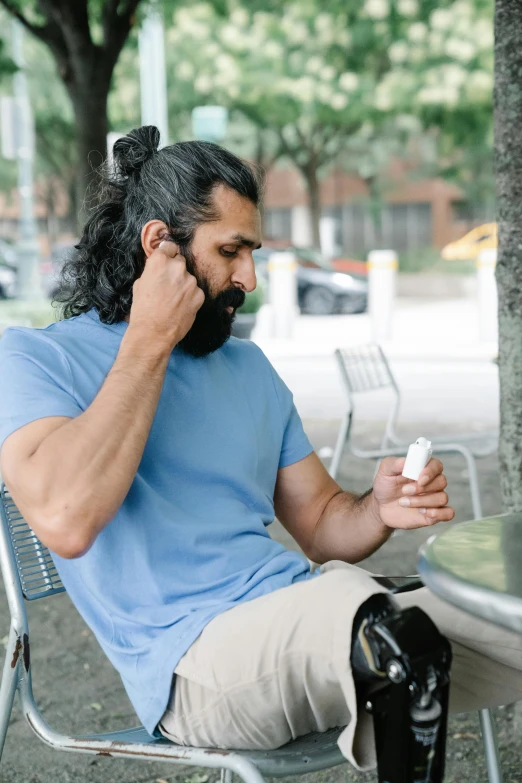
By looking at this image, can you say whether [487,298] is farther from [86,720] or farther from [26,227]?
[86,720]

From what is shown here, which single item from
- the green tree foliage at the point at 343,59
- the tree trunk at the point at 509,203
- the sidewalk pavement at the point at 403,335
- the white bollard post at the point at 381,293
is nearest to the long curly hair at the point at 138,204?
the tree trunk at the point at 509,203

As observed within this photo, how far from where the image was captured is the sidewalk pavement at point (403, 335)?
12.5 metres

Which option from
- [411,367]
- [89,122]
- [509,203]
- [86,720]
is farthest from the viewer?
[411,367]

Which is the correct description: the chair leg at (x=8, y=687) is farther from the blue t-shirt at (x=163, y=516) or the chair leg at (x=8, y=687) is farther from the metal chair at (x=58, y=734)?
the blue t-shirt at (x=163, y=516)

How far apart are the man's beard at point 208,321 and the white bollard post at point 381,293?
38.6ft

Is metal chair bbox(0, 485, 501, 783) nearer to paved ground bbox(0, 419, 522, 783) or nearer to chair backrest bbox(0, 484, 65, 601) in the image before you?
chair backrest bbox(0, 484, 65, 601)

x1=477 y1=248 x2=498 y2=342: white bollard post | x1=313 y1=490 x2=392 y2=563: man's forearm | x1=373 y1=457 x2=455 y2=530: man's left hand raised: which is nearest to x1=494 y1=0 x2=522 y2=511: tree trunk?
x1=313 y1=490 x2=392 y2=563: man's forearm

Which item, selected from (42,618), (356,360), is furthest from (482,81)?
(42,618)

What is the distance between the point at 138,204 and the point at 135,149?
0.15 meters

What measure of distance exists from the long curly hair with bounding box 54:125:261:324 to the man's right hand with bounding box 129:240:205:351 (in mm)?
111

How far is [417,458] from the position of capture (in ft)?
6.47

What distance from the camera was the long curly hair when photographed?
84.7 inches

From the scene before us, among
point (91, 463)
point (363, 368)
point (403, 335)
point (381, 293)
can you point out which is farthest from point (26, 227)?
point (91, 463)

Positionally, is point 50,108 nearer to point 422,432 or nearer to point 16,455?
point 422,432
